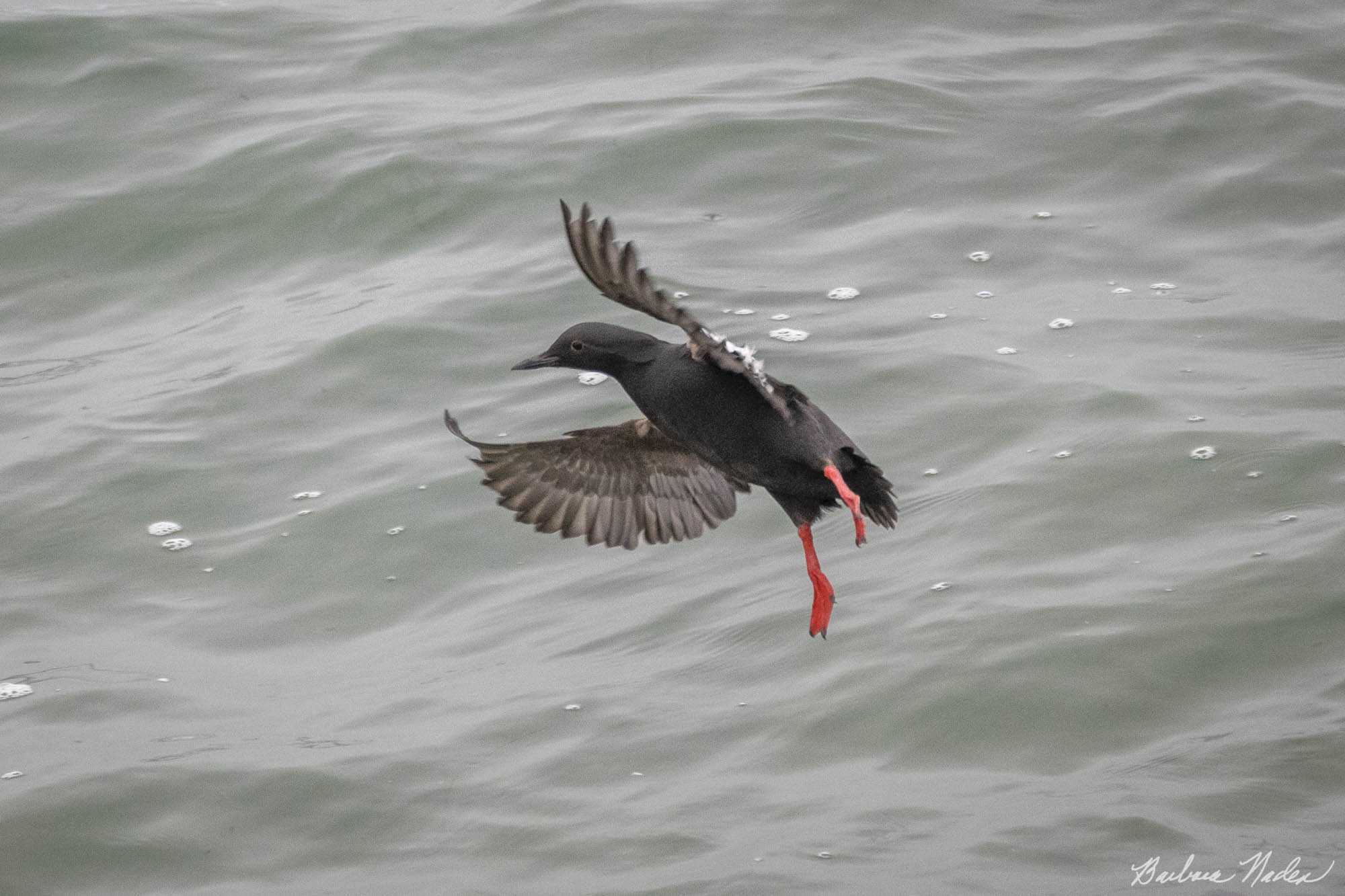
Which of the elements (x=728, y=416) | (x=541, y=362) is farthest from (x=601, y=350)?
(x=728, y=416)

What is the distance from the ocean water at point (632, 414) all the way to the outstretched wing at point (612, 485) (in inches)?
26.8

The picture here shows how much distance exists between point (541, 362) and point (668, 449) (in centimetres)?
108

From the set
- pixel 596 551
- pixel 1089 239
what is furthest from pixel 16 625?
pixel 1089 239

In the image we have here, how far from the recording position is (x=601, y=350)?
530 cm

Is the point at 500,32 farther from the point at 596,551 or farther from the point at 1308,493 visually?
the point at 1308,493

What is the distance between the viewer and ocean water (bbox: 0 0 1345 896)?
19.5 ft

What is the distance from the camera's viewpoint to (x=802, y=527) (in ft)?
18.8

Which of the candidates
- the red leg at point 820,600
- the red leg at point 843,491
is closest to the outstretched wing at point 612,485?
the red leg at point 820,600

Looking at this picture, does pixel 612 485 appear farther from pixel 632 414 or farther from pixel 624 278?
pixel 632 414

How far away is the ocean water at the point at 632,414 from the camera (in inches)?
233

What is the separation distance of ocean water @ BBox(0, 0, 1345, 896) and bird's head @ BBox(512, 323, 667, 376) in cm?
157

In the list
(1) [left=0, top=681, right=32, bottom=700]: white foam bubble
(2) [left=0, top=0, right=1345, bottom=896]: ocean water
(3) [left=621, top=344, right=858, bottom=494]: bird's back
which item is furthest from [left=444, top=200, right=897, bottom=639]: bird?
(1) [left=0, top=681, right=32, bottom=700]: white foam bubble

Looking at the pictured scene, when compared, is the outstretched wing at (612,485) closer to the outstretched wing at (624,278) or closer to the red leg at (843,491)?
the red leg at (843,491)

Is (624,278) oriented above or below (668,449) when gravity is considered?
above
